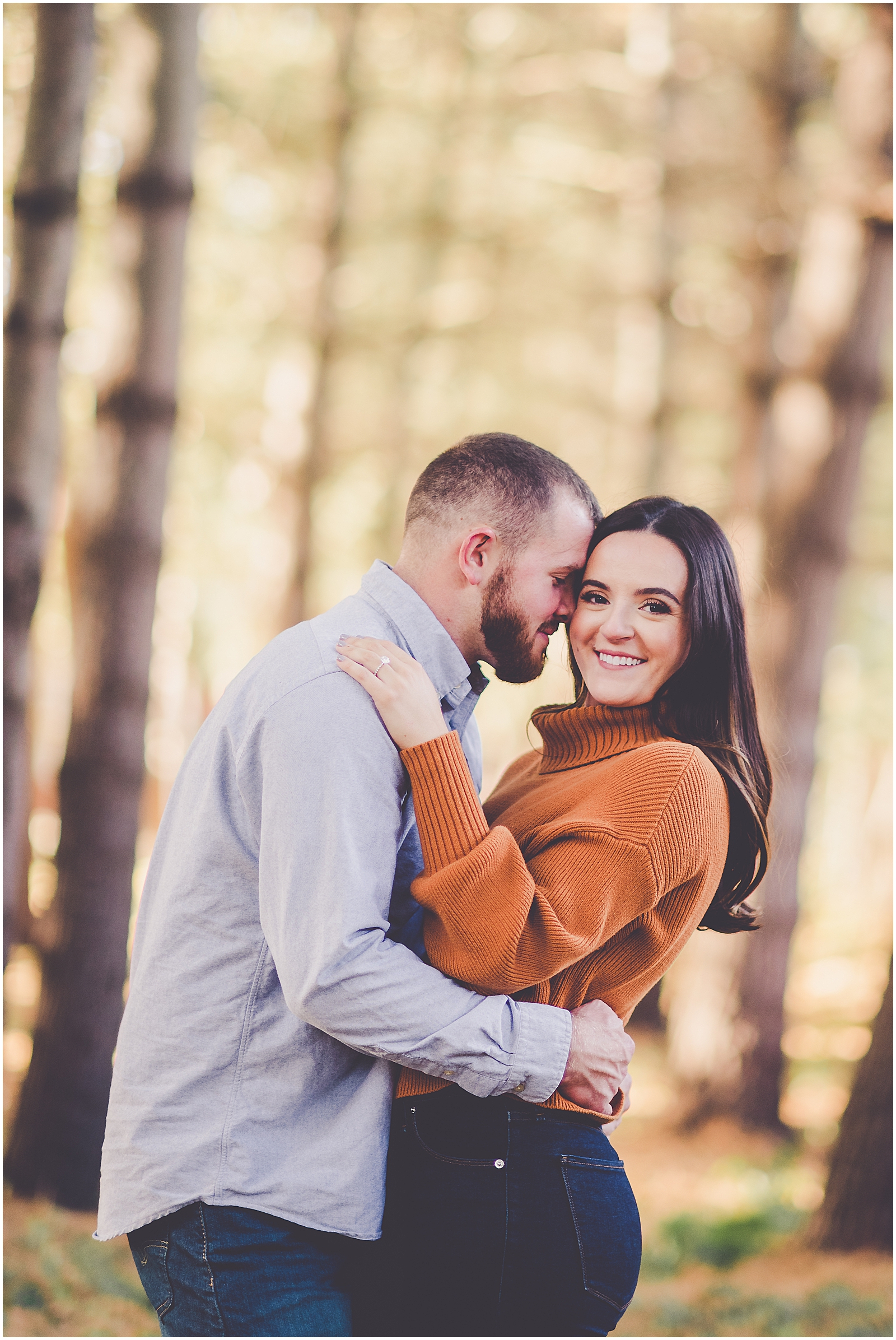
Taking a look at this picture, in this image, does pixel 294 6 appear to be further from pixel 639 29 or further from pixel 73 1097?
pixel 73 1097

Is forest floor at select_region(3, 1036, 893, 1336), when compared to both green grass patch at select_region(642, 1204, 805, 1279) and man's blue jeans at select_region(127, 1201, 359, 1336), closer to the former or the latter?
green grass patch at select_region(642, 1204, 805, 1279)

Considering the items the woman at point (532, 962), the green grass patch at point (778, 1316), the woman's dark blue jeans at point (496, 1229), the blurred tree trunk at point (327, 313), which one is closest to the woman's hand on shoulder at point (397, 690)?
the woman at point (532, 962)

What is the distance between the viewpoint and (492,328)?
1279 centimetres

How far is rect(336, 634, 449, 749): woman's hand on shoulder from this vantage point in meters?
2.20

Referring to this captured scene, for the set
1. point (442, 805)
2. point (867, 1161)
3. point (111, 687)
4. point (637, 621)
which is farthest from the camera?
point (867, 1161)

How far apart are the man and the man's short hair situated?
31 centimetres

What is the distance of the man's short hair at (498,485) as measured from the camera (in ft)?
8.27

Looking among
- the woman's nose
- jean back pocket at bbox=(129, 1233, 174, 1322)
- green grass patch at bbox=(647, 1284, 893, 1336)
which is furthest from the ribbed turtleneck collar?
green grass patch at bbox=(647, 1284, 893, 1336)

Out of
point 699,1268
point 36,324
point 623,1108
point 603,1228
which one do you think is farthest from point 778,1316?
point 36,324

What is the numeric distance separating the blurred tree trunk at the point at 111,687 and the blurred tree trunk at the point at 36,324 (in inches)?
39.8

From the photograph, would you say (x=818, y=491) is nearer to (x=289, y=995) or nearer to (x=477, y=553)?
(x=477, y=553)

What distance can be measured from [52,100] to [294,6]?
6.01 meters

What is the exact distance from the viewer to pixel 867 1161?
5246 mm

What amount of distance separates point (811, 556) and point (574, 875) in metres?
5.28
